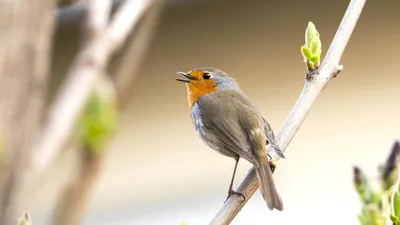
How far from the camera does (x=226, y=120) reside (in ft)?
4.62

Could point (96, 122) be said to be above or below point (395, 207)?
above

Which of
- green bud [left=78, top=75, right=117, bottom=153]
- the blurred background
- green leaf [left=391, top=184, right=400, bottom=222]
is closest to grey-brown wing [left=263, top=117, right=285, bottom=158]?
green bud [left=78, top=75, right=117, bottom=153]

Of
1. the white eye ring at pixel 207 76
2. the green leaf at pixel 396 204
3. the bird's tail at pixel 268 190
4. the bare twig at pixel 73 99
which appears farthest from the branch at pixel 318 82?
the white eye ring at pixel 207 76

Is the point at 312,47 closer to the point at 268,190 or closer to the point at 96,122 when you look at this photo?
the point at 268,190

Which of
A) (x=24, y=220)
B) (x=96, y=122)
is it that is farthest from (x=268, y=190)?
(x=24, y=220)

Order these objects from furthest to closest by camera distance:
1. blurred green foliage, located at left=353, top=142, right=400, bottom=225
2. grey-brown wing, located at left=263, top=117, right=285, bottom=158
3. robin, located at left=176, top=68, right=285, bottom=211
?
robin, located at left=176, top=68, right=285, bottom=211, grey-brown wing, located at left=263, top=117, right=285, bottom=158, blurred green foliage, located at left=353, top=142, right=400, bottom=225

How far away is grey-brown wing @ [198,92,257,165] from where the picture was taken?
4.44ft

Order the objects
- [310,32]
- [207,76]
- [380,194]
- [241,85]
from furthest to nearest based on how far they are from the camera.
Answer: [241,85]
[207,76]
[310,32]
[380,194]

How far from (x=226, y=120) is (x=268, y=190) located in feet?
1.19

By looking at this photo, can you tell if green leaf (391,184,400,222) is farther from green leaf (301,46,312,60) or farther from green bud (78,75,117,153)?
green bud (78,75,117,153)

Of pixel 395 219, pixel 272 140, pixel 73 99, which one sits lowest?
pixel 395 219

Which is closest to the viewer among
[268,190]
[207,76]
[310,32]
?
[310,32]

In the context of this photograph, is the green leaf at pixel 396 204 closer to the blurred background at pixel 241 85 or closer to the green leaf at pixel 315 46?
the green leaf at pixel 315 46

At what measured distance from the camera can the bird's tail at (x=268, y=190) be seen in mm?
1020
